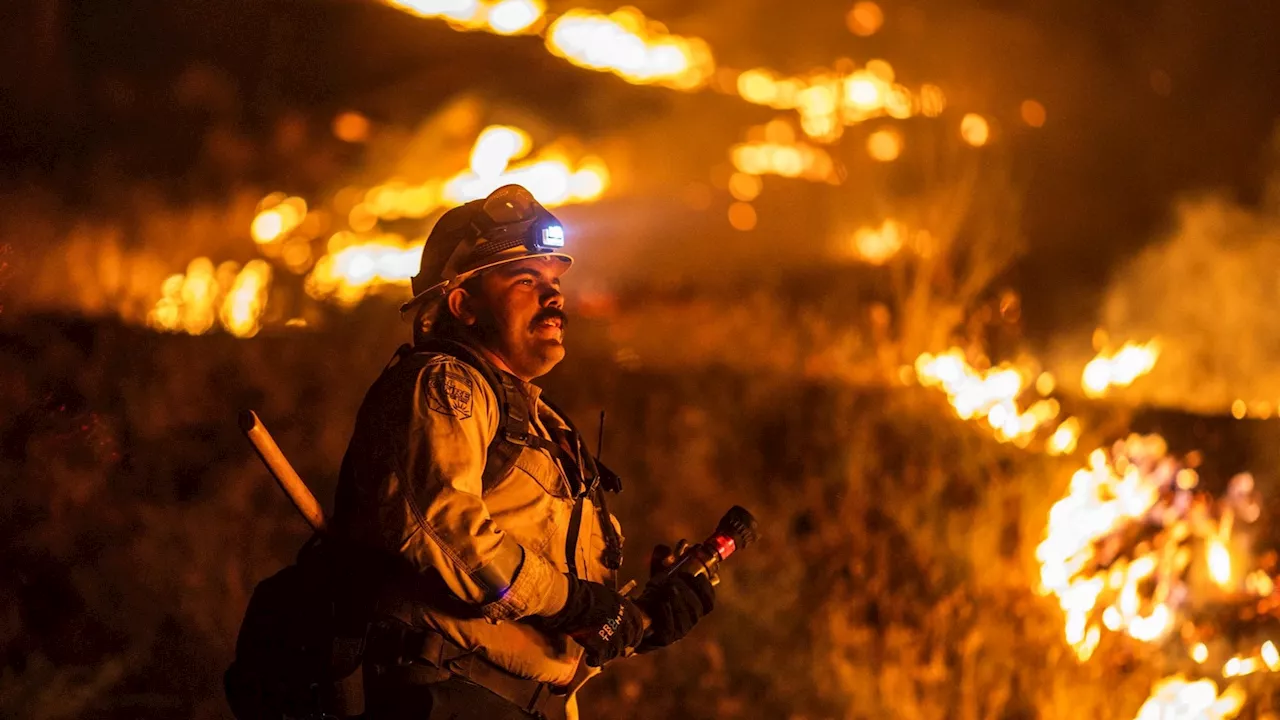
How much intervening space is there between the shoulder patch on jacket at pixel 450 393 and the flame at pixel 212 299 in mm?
7048

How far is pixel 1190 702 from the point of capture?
21.2 feet

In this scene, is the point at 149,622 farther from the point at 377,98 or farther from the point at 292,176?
the point at 377,98

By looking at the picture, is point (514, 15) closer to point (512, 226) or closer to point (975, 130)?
point (975, 130)

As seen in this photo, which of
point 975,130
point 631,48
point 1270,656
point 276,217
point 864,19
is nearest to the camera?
point 1270,656

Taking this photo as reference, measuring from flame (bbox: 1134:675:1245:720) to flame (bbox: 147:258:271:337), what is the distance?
7.31 metres

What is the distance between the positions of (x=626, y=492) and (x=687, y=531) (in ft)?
2.07

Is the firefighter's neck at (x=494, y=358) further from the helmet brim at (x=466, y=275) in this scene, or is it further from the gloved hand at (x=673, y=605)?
the gloved hand at (x=673, y=605)

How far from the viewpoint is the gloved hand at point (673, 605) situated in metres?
3.29

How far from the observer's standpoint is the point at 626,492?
9.55 m

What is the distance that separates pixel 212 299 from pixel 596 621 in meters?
8.07

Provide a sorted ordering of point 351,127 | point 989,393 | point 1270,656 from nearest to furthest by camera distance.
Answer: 1. point 1270,656
2. point 989,393
3. point 351,127

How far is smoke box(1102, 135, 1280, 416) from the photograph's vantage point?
12109 millimetres

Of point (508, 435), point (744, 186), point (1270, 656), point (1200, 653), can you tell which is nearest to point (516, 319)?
point (508, 435)

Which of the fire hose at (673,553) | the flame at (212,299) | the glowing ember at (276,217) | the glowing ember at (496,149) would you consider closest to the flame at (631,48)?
the glowing ember at (496,149)
